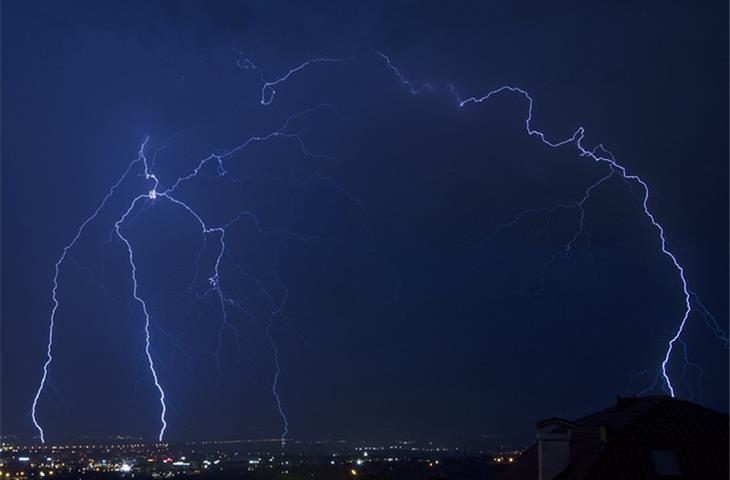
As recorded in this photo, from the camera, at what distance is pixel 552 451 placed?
10.2m

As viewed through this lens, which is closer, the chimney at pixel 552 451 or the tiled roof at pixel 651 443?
the tiled roof at pixel 651 443

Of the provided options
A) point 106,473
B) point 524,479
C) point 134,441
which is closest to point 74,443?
point 134,441

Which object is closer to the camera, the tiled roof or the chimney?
the tiled roof

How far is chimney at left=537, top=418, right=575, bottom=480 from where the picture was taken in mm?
10125

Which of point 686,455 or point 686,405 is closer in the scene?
point 686,455

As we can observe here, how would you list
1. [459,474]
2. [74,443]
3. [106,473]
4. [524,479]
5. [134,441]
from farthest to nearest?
[134,441] < [74,443] < [106,473] < [459,474] < [524,479]

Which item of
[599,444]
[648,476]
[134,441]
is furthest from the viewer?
[134,441]

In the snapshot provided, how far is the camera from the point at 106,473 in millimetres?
56469

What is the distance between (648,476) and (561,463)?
1344 mm

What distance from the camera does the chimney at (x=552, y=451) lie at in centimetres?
1012

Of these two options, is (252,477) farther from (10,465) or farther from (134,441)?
(134,441)

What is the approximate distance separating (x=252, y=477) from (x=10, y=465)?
22.6m

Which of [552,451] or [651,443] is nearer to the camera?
[651,443]

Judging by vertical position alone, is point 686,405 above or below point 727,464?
above
